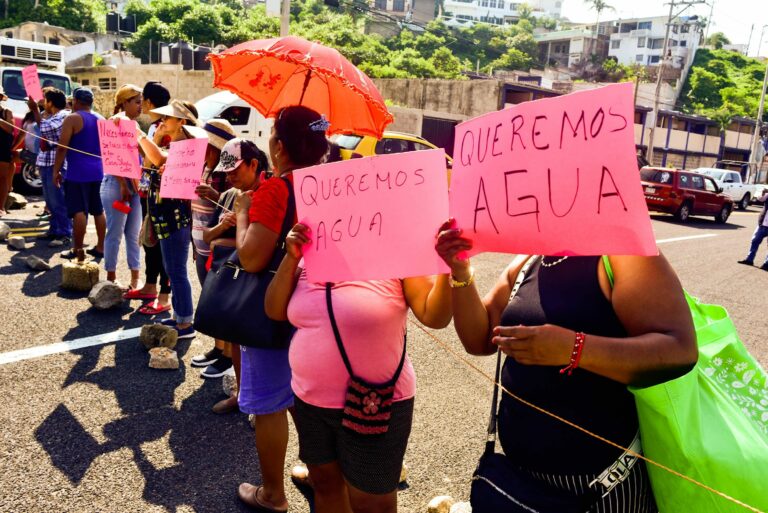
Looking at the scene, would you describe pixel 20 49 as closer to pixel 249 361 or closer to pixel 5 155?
pixel 5 155

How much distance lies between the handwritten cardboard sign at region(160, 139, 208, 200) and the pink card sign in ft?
7.95

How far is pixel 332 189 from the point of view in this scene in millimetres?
1745

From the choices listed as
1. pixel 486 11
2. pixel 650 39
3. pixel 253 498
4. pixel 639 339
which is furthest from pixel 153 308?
pixel 486 11

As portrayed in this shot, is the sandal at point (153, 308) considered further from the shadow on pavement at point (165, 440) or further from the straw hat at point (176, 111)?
the straw hat at point (176, 111)

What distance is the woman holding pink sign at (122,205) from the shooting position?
5.22 meters

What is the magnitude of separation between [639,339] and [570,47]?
332 feet

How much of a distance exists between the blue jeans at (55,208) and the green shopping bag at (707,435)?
7484 millimetres

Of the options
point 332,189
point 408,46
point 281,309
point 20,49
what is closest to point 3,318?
point 281,309

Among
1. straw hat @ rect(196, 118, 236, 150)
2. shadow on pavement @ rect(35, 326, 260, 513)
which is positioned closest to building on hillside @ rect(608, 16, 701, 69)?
straw hat @ rect(196, 118, 236, 150)

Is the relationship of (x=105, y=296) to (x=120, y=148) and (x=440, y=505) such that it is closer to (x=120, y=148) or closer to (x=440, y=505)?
(x=120, y=148)

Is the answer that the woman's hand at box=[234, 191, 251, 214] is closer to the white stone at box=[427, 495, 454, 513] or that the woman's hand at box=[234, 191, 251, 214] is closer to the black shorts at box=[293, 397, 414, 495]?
the black shorts at box=[293, 397, 414, 495]

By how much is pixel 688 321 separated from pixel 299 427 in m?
1.32

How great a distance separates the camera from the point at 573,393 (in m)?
1.43

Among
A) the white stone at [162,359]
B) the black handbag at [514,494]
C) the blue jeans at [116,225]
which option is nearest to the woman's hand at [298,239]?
the black handbag at [514,494]
